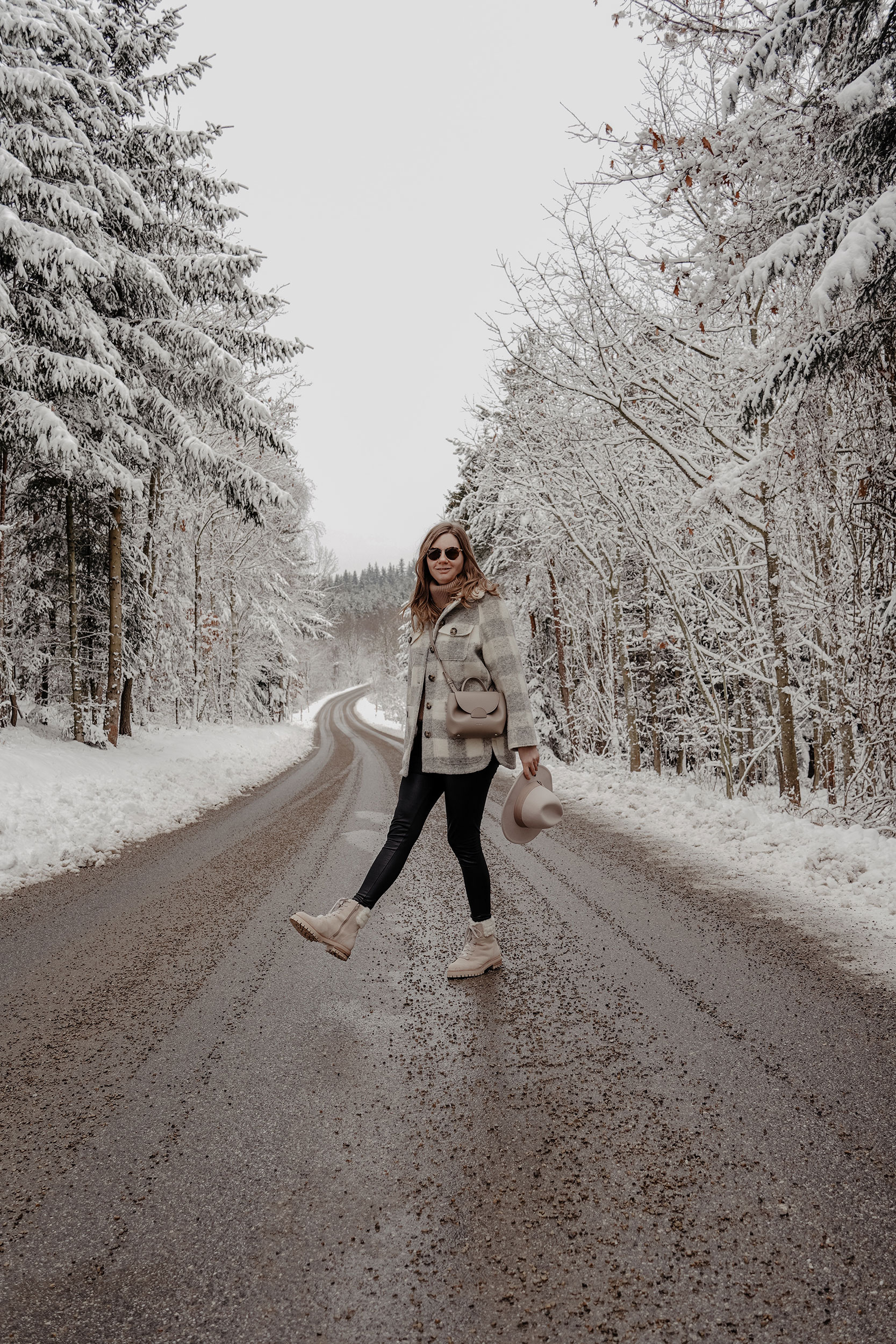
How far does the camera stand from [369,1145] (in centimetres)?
214

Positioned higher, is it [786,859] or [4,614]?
[4,614]

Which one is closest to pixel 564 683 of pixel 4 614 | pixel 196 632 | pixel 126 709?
pixel 126 709

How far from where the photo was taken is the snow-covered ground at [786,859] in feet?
13.4

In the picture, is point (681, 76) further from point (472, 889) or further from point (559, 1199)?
point (559, 1199)

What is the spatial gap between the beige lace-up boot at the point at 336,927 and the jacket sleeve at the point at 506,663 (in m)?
1.09

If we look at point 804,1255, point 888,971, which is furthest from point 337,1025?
point 888,971

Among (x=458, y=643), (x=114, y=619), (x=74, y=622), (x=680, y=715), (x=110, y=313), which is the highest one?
(x=110, y=313)

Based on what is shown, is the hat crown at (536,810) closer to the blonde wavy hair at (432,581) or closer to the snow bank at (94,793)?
the blonde wavy hair at (432,581)

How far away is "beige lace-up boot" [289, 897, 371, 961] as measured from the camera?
327 cm

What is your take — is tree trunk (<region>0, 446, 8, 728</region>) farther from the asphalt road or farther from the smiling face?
the smiling face

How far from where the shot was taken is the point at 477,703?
3346 mm

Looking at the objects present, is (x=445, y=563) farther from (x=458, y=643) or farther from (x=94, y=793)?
→ (x=94, y=793)

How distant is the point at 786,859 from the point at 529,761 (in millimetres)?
3553

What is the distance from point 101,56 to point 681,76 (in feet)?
30.8
